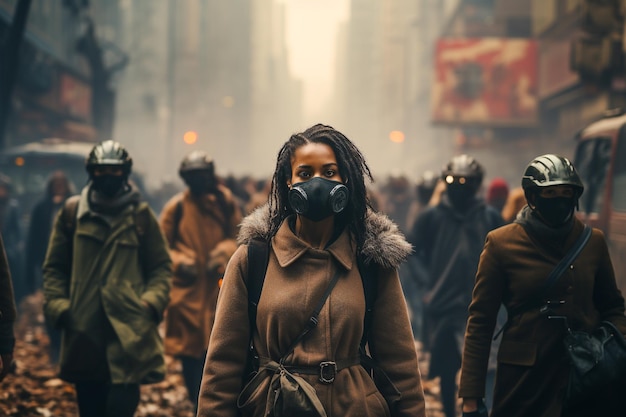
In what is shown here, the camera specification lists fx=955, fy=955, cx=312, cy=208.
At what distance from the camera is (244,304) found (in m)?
3.46

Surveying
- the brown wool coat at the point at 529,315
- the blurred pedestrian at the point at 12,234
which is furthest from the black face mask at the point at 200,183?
the blurred pedestrian at the point at 12,234

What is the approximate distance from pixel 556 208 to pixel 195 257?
385cm

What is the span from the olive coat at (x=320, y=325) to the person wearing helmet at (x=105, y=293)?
232 cm

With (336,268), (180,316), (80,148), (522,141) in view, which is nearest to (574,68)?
(80,148)

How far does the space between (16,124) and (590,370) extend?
78.2ft

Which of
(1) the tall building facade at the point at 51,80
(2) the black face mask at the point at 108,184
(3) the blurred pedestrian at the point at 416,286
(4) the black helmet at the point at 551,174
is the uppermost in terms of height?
(1) the tall building facade at the point at 51,80

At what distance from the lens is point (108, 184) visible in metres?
5.79

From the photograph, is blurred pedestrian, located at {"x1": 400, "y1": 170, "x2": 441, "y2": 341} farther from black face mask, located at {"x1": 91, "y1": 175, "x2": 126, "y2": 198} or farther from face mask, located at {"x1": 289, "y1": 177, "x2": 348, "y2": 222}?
face mask, located at {"x1": 289, "y1": 177, "x2": 348, "y2": 222}

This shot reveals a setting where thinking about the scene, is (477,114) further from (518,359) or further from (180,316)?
(518,359)

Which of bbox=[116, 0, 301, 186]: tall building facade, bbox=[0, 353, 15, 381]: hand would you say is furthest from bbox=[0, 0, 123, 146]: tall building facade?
bbox=[0, 353, 15, 381]: hand

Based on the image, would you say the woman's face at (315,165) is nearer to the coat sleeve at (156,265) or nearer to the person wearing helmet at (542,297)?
the person wearing helmet at (542,297)

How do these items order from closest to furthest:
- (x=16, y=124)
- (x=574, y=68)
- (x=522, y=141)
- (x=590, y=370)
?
(x=590, y=370) → (x=574, y=68) → (x=16, y=124) → (x=522, y=141)

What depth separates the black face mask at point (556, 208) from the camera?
4.50m

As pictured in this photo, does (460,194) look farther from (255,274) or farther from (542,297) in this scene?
(255,274)
